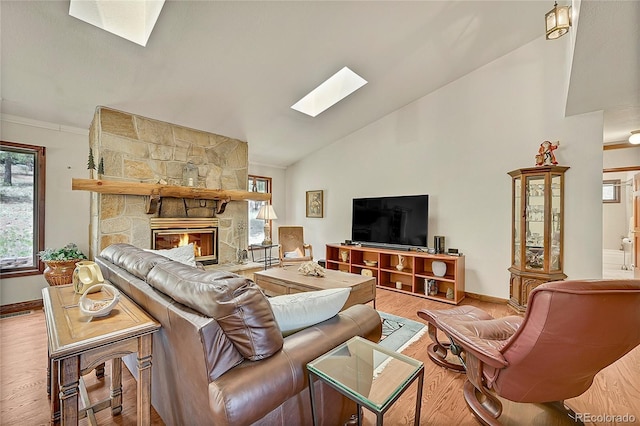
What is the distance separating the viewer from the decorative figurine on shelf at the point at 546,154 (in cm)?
322

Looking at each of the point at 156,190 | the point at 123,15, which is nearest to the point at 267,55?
the point at 123,15

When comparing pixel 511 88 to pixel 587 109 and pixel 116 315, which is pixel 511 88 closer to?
pixel 587 109

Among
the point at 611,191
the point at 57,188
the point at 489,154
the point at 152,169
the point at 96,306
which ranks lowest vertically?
the point at 96,306

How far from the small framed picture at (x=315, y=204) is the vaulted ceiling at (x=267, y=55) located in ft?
6.99

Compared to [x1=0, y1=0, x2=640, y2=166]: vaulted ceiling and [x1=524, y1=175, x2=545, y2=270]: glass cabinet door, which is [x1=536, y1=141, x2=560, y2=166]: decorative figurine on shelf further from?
[x1=0, y1=0, x2=640, y2=166]: vaulted ceiling

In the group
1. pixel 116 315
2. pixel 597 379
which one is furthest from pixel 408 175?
pixel 116 315

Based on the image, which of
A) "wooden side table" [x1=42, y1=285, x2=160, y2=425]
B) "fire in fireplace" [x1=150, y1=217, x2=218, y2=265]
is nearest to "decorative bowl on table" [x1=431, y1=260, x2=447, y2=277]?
"fire in fireplace" [x1=150, y1=217, x2=218, y2=265]

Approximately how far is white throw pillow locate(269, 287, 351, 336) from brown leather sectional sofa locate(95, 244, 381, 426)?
0.05 metres

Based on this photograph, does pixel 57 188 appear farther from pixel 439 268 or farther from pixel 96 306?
pixel 439 268

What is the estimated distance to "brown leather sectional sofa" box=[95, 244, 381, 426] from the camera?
98 centimetres

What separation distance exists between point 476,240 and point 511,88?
6.84 ft

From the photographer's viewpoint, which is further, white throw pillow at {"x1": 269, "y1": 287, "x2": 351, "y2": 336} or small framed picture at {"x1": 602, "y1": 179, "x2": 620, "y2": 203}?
small framed picture at {"x1": 602, "y1": 179, "x2": 620, "y2": 203}

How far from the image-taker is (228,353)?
3.41 ft

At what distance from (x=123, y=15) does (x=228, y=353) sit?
293cm
